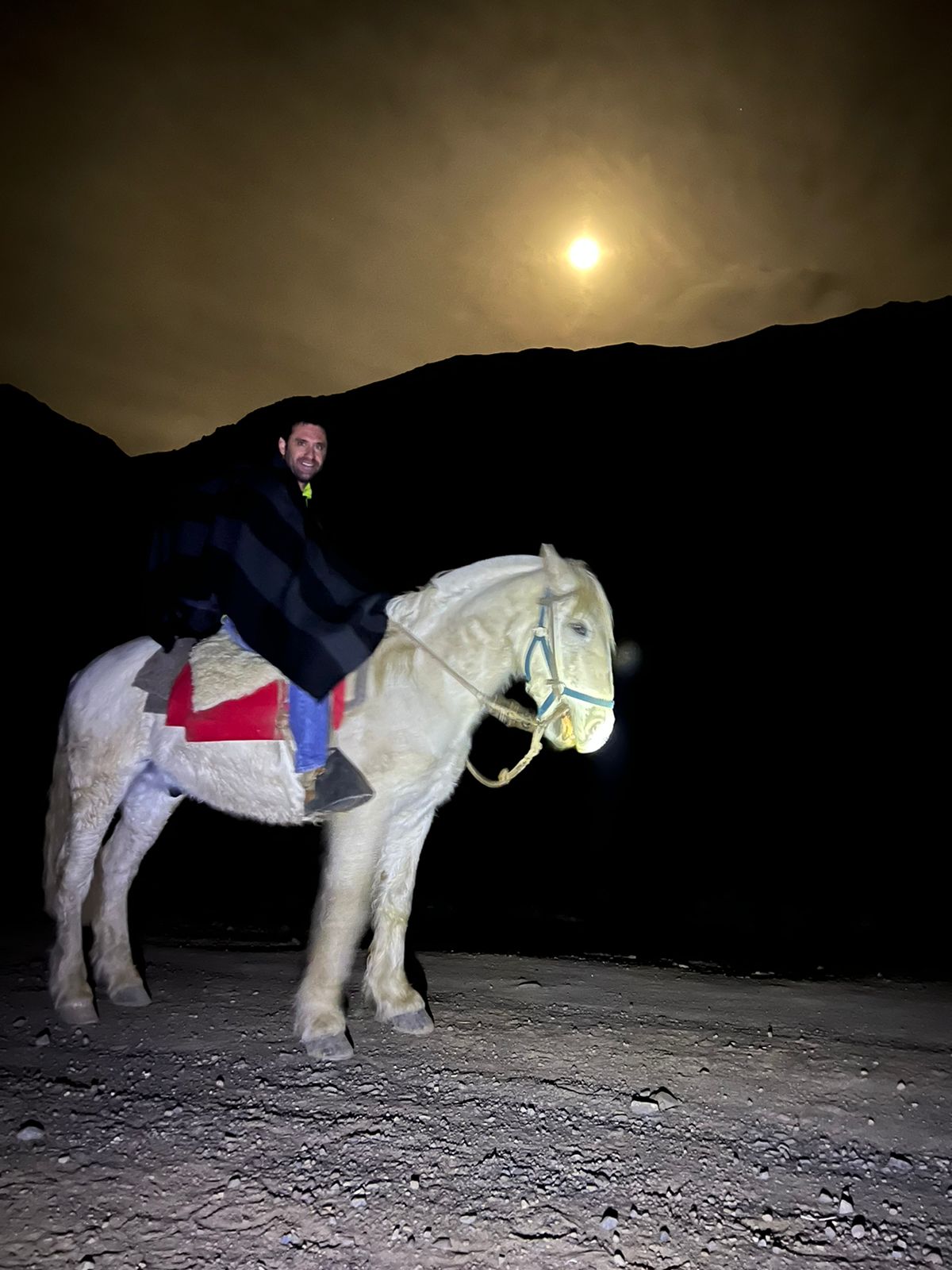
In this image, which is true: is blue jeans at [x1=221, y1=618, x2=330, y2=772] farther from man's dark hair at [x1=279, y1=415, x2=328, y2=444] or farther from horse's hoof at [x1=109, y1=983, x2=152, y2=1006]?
horse's hoof at [x1=109, y1=983, x2=152, y2=1006]

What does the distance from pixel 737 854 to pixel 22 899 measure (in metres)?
16.8

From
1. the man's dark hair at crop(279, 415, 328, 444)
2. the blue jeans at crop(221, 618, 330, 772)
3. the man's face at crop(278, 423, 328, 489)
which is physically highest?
the man's dark hair at crop(279, 415, 328, 444)

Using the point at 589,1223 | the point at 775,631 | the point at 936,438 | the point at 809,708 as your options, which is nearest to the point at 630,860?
the point at 589,1223

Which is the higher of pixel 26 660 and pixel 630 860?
pixel 26 660

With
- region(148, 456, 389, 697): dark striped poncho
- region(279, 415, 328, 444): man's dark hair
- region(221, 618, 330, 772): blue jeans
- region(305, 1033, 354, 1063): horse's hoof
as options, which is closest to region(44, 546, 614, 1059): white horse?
region(305, 1033, 354, 1063): horse's hoof

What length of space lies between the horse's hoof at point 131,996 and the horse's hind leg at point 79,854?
20 centimetres

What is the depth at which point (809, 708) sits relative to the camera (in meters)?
36.7

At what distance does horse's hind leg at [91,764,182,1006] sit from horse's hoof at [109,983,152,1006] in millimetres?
103

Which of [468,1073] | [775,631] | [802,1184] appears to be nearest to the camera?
[802,1184]

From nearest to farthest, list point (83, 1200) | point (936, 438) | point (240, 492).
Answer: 1. point (83, 1200)
2. point (240, 492)
3. point (936, 438)

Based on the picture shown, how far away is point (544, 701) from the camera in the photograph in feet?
11.2

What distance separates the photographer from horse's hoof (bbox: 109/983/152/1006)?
407 centimetres

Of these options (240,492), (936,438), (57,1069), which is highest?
(936,438)

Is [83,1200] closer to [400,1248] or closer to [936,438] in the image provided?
[400,1248]
